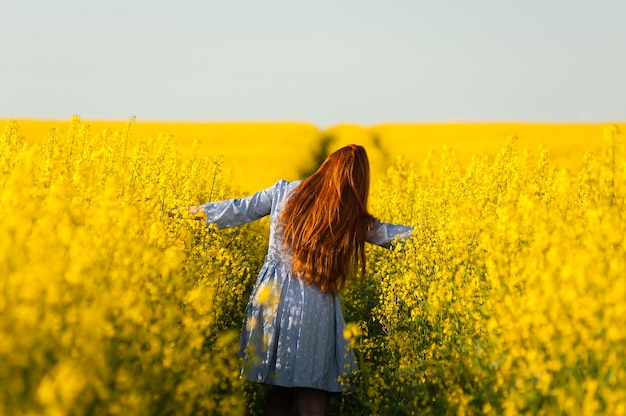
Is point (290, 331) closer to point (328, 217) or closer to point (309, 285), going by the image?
point (309, 285)

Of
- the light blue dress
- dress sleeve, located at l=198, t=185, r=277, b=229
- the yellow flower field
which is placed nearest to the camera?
the yellow flower field

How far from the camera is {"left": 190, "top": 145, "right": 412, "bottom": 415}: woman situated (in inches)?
171

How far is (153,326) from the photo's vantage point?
311 centimetres

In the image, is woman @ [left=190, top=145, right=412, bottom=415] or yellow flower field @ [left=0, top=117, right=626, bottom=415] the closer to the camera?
yellow flower field @ [left=0, top=117, right=626, bottom=415]

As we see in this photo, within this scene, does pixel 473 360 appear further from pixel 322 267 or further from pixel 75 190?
pixel 75 190

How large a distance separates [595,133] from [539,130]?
2.01 metres

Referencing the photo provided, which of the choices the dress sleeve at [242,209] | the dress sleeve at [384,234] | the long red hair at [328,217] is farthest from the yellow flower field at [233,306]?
the long red hair at [328,217]

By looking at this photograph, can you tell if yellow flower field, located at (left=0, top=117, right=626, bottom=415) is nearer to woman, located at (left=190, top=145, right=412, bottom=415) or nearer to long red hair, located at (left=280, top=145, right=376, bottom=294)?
woman, located at (left=190, top=145, right=412, bottom=415)

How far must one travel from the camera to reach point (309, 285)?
4.42m

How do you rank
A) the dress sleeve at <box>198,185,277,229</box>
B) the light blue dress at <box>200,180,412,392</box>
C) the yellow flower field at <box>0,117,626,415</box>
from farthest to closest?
the dress sleeve at <box>198,185,277,229</box> < the light blue dress at <box>200,180,412,392</box> < the yellow flower field at <box>0,117,626,415</box>

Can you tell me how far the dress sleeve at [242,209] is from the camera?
4629mm

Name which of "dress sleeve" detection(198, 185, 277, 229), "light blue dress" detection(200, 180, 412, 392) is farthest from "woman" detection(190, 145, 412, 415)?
"dress sleeve" detection(198, 185, 277, 229)

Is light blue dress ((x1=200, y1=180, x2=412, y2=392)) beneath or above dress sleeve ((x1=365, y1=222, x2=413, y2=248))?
beneath

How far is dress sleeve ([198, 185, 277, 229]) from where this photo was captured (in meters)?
4.63
